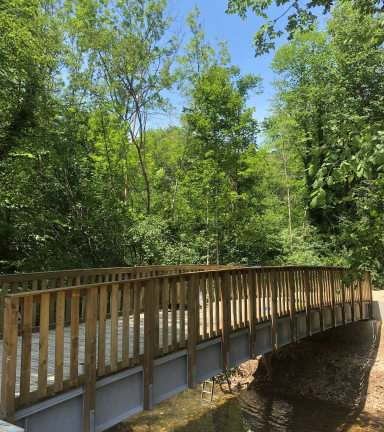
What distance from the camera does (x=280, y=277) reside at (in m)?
7.13

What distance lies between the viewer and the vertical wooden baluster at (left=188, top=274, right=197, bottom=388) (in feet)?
15.7

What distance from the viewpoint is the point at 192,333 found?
4879mm

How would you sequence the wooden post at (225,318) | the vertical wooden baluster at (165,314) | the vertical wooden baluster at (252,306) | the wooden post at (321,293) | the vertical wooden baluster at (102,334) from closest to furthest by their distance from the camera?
1. the vertical wooden baluster at (102,334)
2. the vertical wooden baluster at (165,314)
3. the wooden post at (225,318)
4. the vertical wooden baluster at (252,306)
5. the wooden post at (321,293)

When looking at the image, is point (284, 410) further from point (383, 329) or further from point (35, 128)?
point (35, 128)

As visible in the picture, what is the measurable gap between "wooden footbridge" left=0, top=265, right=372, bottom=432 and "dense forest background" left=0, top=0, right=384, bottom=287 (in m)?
3.58

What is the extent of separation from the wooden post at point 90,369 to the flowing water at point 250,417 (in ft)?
16.8

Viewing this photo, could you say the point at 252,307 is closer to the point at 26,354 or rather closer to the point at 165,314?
the point at 165,314

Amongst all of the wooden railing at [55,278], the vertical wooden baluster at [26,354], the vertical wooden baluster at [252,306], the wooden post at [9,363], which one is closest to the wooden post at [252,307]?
the vertical wooden baluster at [252,306]

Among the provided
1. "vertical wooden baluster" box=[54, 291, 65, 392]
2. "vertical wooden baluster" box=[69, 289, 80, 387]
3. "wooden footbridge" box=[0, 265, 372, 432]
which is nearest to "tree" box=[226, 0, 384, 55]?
"wooden footbridge" box=[0, 265, 372, 432]

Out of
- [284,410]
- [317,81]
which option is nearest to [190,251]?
[284,410]

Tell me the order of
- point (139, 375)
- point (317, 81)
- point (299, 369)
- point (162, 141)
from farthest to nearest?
1. point (162, 141)
2. point (317, 81)
3. point (299, 369)
4. point (139, 375)

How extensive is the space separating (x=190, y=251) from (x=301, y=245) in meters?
7.16

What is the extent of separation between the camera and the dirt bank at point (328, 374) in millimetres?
9133

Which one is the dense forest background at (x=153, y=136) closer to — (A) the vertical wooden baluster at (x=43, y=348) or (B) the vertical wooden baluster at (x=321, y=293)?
(B) the vertical wooden baluster at (x=321, y=293)
